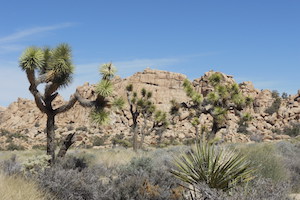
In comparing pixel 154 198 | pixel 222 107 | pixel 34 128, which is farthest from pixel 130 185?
pixel 34 128

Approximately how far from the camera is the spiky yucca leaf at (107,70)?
12.7 m

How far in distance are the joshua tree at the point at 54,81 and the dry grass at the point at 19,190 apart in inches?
217

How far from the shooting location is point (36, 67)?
12102mm

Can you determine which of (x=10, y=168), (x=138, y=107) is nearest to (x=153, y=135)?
(x=138, y=107)

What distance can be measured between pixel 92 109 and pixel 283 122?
42144 mm

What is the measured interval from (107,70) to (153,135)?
36227 millimetres

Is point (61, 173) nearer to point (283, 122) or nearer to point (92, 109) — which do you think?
point (92, 109)

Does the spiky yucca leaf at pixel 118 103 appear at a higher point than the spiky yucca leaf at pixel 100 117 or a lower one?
higher

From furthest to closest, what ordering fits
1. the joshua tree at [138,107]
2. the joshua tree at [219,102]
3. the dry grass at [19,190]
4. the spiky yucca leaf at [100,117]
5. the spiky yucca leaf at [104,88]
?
the joshua tree at [138,107], the joshua tree at [219,102], the spiky yucca leaf at [100,117], the spiky yucca leaf at [104,88], the dry grass at [19,190]

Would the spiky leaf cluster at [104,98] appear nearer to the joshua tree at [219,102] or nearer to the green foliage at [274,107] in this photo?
the joshua tree at [219,102]

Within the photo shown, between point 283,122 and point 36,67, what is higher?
point 36,67

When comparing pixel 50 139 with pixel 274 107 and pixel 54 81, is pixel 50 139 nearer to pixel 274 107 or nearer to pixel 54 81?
pixel 54 81

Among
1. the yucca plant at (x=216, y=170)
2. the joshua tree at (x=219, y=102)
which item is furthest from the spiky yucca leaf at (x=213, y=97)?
the yucca plant at (x=216, y=170)

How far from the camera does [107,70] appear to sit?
1266 centimetres
